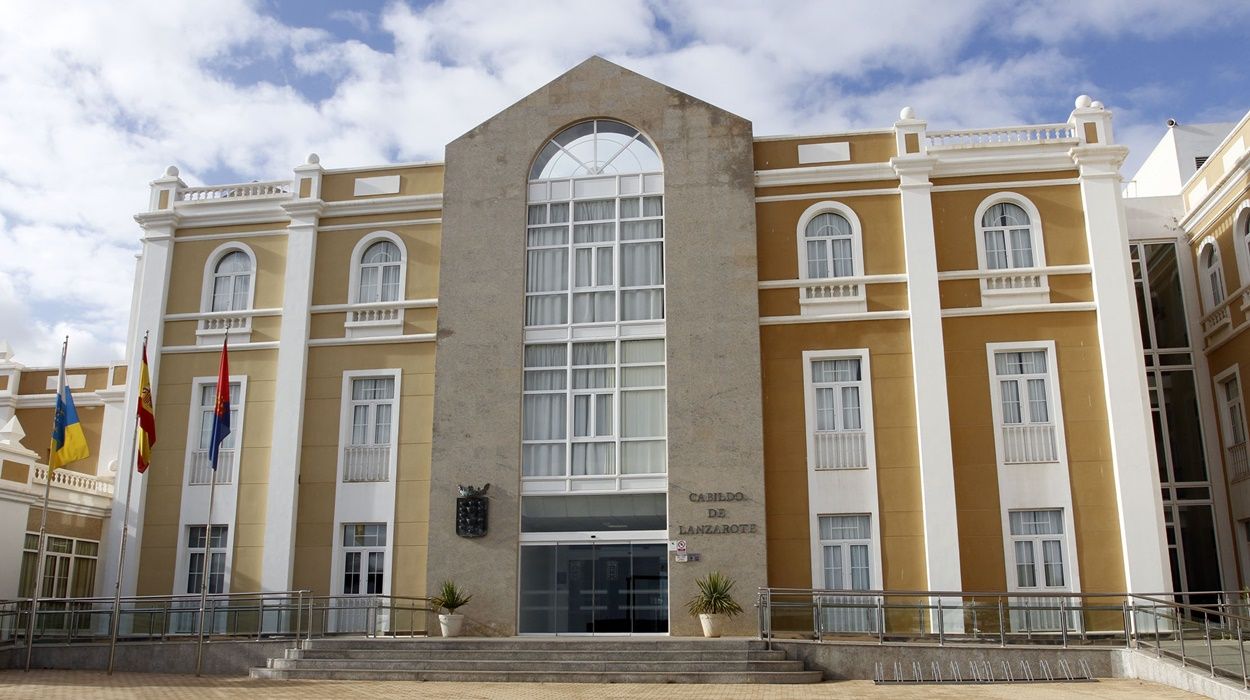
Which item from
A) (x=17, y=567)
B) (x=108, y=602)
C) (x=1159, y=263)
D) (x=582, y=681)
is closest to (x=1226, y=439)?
(x=1159, y=263)

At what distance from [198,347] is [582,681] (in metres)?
12.6

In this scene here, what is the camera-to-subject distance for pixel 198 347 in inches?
961

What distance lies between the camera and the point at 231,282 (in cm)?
2494

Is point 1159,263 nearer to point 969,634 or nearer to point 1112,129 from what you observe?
point 1112,129

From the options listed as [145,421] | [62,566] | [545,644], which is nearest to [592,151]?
[145,421]

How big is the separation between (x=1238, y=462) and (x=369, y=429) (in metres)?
18.5

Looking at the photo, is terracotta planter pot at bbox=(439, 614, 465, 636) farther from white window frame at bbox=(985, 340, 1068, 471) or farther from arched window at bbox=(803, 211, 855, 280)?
white window frame at bbox=(985, 340, 1068, 471)

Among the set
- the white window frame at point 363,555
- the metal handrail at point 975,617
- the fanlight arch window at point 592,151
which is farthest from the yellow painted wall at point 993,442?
the white window frame at point 363,555

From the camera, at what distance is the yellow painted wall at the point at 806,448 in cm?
2102

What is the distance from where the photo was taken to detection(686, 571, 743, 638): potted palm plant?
20344 millimetres

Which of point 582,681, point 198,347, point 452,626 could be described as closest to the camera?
point 582,681

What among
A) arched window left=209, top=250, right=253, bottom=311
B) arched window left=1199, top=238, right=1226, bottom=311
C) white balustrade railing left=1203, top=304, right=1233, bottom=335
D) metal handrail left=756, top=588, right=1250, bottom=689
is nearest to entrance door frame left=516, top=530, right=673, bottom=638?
metal handrail left=756, top=588, right=1250, bottom=689

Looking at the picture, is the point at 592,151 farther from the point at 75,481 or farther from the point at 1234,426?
the point at 1234,426

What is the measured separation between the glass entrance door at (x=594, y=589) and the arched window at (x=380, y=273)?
21.7ft
